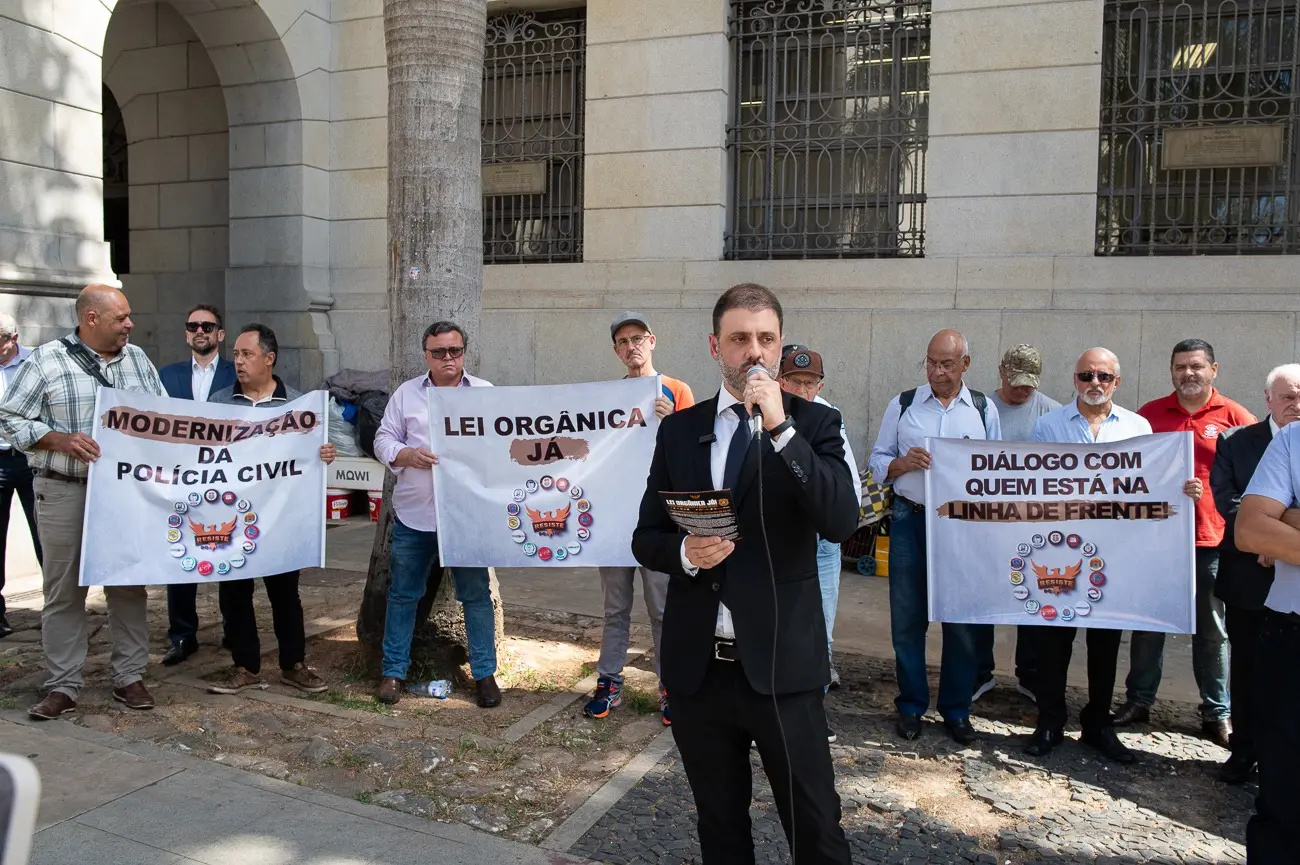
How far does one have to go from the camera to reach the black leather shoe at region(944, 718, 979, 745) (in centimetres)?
531

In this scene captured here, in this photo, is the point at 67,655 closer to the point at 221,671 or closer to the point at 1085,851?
the point at 221,671

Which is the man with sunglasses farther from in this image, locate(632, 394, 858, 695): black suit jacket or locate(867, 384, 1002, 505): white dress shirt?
locate(632, 394, 858, 695): black suit jacket

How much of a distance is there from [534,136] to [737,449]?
975 centimetres

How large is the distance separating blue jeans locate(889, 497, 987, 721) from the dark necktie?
286 cm

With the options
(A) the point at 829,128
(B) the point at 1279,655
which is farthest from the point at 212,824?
(A) the point at 829,128

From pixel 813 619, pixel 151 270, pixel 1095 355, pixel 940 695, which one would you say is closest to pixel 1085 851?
pixel 940 695

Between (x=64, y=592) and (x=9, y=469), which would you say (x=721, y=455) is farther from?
(x=9, y=469)

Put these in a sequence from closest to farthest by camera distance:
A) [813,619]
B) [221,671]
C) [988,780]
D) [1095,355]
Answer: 1. [813,619]
2. [988,780]
3. [1095,355]
4. [221,671]

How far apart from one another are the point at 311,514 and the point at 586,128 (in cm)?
677

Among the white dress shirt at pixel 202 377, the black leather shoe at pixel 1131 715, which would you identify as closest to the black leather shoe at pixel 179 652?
the white dress shirt at pixel 202 377

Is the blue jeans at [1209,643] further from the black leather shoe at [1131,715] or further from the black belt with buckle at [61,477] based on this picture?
the black belt with buckle at [61,477]

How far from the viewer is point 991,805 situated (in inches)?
180

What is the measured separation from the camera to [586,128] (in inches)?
449

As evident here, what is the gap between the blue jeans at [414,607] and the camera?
577cm
